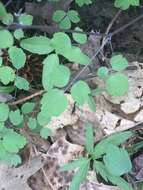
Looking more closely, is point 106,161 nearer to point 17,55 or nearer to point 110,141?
point 110,141

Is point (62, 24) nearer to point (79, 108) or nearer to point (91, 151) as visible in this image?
point (79, 108)

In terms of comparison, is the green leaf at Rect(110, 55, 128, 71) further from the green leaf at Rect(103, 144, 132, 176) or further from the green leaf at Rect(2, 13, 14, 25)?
the green leaf at Rect(2, 13, 14, 25)

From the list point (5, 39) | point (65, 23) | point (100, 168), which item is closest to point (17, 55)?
point (5, 39)

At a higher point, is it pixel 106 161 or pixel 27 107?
pixel 27 107

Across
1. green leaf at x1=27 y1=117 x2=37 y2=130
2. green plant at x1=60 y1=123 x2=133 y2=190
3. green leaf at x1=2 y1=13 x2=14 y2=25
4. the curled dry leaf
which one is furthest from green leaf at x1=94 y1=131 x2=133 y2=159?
green leaf at x1=2 y1=13 x2=14 y2=25

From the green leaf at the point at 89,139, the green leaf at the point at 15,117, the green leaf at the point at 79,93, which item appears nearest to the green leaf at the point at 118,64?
the green leaf at the point at 79,93

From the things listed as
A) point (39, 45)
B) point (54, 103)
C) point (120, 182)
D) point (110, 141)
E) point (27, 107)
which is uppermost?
point (39, 45)
